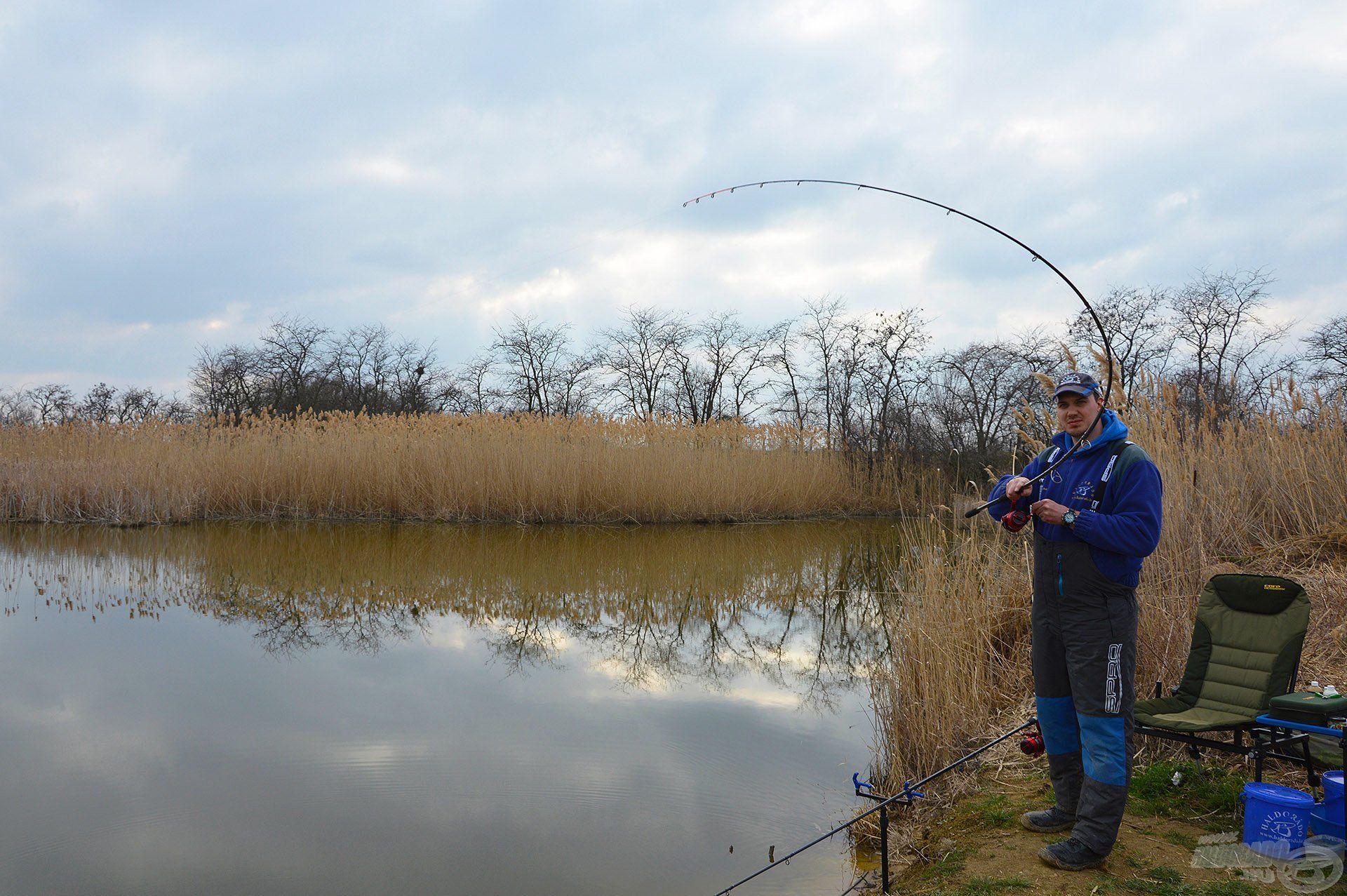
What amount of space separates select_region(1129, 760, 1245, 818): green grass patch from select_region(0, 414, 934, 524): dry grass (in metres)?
10.8

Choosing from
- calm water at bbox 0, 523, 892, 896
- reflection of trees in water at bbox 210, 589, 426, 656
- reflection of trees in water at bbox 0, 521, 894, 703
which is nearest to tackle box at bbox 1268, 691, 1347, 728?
calm water at bbox 0, 523, 892, 896

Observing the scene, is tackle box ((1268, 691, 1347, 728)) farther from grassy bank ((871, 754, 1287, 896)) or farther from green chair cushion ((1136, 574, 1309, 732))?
grassy bank ((871, 754, 1287, 896))

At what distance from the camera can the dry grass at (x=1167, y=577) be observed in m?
3.94

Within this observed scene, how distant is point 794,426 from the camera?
17328 millimetres

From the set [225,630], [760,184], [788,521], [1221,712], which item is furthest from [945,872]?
[788,521]

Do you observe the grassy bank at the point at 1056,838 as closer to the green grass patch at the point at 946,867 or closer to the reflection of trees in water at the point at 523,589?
the green grass patch at the point at 946,867

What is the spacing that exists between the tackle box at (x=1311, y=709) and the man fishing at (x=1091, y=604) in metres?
0.55

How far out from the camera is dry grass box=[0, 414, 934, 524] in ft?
42.9

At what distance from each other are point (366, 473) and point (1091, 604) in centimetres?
1281

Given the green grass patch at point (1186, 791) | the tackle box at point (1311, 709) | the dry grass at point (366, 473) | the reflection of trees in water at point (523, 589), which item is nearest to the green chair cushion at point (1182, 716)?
the tackle box at point (1311, 709)

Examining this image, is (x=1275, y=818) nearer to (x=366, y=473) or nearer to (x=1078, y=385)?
(x=1078, y=385)

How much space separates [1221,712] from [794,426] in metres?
14.4

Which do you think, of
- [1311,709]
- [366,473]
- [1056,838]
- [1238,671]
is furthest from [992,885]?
[366,473]

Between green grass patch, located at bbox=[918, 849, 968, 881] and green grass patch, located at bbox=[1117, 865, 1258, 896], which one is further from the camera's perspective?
green grass patch, located at bbox=[918, 849, 968, 881]
